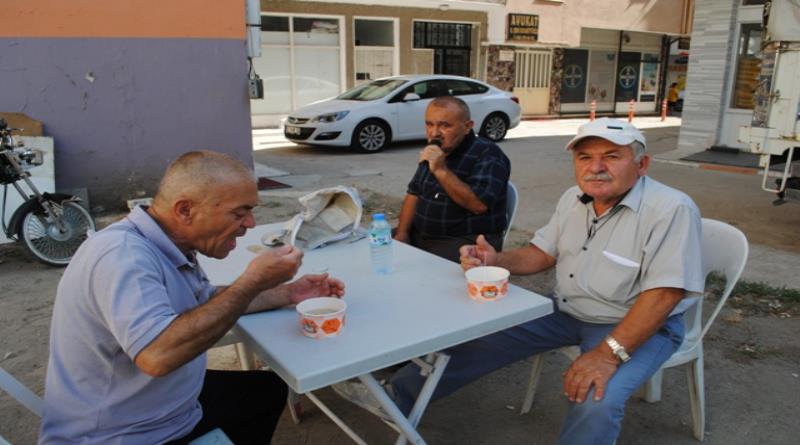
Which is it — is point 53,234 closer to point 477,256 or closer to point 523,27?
point 477,256

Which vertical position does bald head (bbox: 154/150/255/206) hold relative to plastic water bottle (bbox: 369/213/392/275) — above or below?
above

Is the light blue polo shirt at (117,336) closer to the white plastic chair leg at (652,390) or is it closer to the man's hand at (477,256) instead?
the man's hand at (477,256)

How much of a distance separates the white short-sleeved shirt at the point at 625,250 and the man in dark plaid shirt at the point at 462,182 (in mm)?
609

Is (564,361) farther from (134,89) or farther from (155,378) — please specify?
(134,89)

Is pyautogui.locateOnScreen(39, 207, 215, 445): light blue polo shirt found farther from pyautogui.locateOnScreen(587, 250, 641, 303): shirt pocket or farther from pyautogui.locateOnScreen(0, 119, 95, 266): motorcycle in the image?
pyautogui.locateOnScreen(0, 119, 95, 266): motorcycle

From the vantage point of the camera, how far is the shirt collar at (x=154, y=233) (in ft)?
5.17

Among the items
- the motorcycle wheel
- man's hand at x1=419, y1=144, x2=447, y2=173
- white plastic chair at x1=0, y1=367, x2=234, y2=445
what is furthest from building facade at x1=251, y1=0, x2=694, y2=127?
white plastic chair at x1=0, y1=367, x2=234, y2=445

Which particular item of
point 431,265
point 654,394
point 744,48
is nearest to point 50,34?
point 431,265

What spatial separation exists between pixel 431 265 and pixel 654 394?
1308mm

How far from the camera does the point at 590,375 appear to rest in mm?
2000

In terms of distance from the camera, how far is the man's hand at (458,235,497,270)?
2.30 metres

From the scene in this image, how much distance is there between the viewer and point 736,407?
285 centimetres

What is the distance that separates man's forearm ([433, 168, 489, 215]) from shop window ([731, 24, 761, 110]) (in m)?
8.42

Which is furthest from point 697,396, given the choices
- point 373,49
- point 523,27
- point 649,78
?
point 649,78
